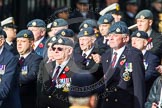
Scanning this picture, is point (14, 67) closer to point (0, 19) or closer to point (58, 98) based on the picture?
point (58, 98)

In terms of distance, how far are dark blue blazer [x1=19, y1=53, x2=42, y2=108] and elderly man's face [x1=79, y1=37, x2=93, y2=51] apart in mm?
676

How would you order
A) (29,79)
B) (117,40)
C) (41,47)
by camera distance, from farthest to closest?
(41,47)
(29,79)
(117,40)

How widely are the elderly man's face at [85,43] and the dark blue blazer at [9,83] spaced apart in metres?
1.46

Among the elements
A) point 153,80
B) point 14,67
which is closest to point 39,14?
point 153,80

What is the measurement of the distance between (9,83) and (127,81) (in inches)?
73.4

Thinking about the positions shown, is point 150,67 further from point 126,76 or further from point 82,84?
point 82,84

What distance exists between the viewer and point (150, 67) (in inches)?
469

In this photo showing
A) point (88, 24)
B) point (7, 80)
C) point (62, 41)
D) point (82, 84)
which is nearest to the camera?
point (82, 84)

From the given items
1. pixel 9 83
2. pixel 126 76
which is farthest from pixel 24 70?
pixel 126 76

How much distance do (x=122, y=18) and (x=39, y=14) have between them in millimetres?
2699

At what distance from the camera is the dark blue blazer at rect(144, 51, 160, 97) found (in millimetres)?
11820

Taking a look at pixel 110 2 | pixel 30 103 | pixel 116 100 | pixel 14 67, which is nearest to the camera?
pixel 14 67

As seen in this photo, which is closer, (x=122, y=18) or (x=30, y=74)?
(x=30, y=74)

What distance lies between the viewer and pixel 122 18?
533 inches
